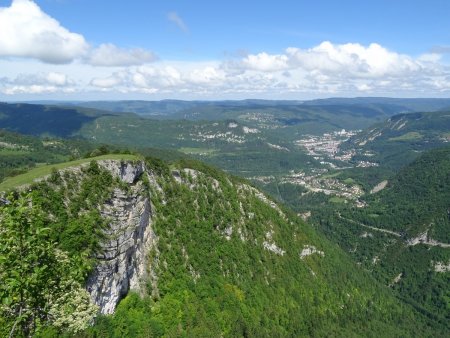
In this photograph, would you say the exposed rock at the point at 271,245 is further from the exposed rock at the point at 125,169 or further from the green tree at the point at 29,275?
the green tree at the point at 29,275

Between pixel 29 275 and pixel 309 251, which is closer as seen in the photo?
pixel 29 275

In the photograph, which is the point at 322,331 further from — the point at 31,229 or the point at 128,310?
the point at 31,229

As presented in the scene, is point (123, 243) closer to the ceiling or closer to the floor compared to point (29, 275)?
closer to the floor

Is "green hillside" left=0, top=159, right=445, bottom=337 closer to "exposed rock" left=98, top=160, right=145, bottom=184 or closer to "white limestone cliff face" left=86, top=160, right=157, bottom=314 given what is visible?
"exposed rock" left=98, top=160, right=145, bottom=184

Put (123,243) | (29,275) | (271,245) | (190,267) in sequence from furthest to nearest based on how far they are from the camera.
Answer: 1. (271,245)
2. (190,267)
3. (123,243)
4. (29,275)

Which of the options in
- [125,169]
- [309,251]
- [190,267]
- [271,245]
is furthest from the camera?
[309,251]

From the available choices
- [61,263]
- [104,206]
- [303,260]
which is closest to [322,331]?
[303,260]

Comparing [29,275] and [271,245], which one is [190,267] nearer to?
[271,245]

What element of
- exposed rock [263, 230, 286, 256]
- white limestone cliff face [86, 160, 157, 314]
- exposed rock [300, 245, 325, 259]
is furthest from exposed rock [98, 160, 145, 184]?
exposed rock [300, 245, 325, 259]

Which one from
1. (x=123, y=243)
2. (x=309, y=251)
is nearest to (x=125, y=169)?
(x=123, y=243)
